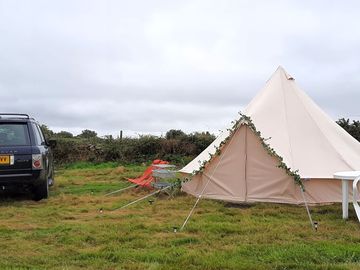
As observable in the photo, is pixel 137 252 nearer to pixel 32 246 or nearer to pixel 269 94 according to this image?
pixel 32 246

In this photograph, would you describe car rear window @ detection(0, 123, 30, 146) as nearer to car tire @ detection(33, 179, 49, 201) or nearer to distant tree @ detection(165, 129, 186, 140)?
car tire @ detection(33, 179, 49, 201)

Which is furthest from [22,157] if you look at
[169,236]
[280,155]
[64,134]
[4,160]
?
[64,134]

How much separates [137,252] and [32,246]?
131 cm

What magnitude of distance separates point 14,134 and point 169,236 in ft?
14.4

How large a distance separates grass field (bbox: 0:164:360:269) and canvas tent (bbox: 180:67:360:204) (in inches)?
15.8

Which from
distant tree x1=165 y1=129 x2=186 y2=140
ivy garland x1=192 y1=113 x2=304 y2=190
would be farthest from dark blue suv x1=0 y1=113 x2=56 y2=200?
distant tree x1=165 y1=129 x2=186 y2=140

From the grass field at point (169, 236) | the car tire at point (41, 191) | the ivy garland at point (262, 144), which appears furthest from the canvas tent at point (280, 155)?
the car tire at point (41, 191)

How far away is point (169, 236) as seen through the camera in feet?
21.6

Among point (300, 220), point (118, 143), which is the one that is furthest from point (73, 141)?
point (300, 220)

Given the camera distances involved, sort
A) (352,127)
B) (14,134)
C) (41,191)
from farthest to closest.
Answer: (352,127) < (41,191) < (14,134)

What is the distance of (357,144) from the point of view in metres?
10.6

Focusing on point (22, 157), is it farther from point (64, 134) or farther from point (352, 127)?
point (64, 134)

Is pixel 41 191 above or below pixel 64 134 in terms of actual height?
below

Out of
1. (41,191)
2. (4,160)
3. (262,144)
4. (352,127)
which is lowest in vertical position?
(41,191)
